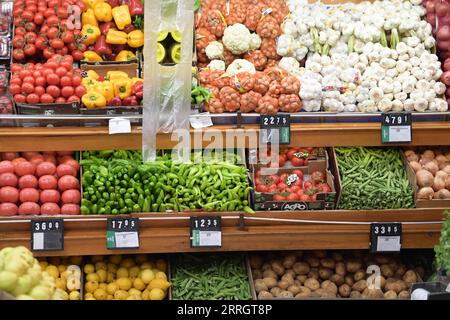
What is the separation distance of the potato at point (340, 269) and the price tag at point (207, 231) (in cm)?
80

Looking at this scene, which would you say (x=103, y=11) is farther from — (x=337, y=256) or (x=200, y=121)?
(x=337, y=256)

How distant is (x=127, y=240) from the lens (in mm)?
3859

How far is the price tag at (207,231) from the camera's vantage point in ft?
12.7

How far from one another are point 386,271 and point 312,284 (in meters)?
0.46

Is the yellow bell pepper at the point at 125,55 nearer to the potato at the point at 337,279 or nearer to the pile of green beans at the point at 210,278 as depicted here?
the pile of green beans at the point at 210,278

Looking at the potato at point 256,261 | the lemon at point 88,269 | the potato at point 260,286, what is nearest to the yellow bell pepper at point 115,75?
the lemon at point 88,269

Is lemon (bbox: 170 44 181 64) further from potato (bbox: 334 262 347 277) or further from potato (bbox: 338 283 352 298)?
potato (bbox: 338 283 352 298)

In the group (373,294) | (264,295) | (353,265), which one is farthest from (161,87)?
(373,294)

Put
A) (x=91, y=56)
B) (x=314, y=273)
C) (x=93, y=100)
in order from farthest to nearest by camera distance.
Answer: (x=91, y=56) < (x=314, y=273) < (x=93, y=100)

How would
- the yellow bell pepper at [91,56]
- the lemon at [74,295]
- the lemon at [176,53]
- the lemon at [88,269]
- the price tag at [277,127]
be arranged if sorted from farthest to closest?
the yellow bell pepper at [91,56]
the lemon at [176,53]
the lemon at [88,269]
the price tag at [277,127]
the lemon at [74,295]

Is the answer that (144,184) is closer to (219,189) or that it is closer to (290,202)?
(219,189)

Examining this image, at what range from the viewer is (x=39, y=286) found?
266 centimetres
